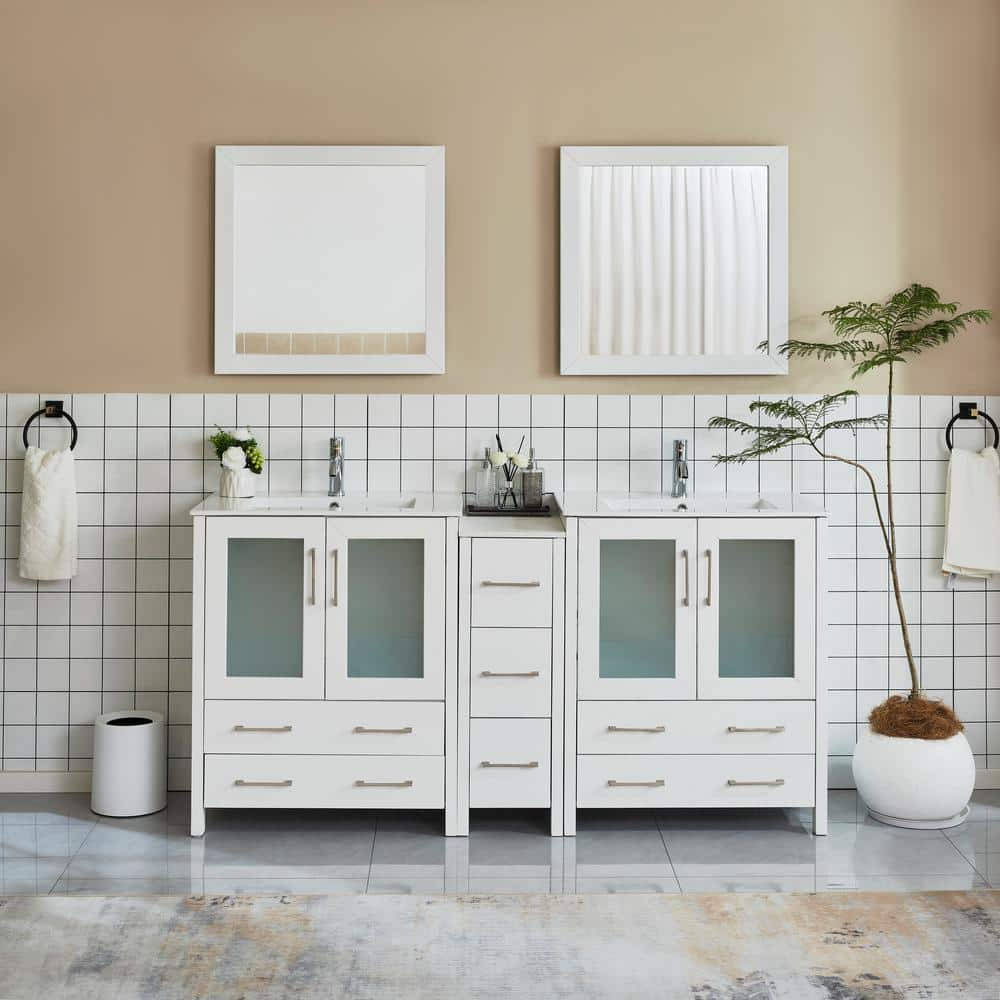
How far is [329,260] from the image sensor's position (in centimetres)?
344

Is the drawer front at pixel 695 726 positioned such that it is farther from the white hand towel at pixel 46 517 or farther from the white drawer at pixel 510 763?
the white hand towel at pixel 46 517

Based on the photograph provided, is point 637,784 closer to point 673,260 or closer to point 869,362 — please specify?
point 869,362

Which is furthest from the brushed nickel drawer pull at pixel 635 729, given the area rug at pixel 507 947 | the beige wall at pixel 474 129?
the area rug at pixel 507 947

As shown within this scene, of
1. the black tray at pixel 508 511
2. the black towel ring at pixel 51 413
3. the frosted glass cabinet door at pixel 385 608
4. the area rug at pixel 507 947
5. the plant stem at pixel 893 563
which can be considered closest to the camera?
the area rug at pixel 507 947

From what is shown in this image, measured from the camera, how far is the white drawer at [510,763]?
3.08m

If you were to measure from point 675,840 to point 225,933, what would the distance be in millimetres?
1849

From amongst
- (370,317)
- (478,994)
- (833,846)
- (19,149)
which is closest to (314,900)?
(478,994)

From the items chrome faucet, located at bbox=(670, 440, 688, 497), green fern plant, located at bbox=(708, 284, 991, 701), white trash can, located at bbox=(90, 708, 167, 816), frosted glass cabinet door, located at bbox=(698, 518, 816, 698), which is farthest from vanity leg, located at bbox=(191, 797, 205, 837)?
green fern plant, located at bbox=(708, 284, 991, 701)

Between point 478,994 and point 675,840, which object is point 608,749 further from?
point 478,994

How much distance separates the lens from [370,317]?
136 inches

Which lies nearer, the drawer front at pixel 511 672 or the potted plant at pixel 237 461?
the drawer front at pixel 511 672

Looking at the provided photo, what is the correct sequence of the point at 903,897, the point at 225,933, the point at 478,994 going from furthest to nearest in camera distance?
the point at 903,897 < the point at 225,933 < the point at 478,994

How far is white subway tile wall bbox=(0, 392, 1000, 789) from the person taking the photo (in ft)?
11.4

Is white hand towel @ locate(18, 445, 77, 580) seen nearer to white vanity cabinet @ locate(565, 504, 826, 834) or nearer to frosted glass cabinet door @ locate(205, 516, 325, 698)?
frosted glass cabinet door @ locate(205, 516, 325, 698)
